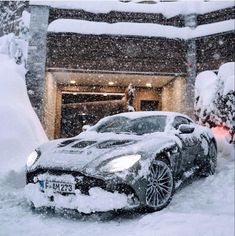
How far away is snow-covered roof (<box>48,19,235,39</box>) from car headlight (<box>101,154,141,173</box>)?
955 cm

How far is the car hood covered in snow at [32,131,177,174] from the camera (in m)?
4.20

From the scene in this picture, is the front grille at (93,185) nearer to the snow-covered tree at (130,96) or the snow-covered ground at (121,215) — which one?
the snow-covered ground at (121,215)

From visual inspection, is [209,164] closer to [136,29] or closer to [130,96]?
[136,29]

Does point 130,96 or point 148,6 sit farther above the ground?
point 148,6

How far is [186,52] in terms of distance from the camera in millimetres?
13578

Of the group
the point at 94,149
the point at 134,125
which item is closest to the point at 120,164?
the point at 94,149

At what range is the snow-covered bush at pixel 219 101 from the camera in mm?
9555

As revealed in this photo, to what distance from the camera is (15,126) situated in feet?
26.8

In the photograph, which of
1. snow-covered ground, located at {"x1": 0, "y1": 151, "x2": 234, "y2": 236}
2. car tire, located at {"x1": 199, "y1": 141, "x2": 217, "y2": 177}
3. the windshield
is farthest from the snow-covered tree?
snow-covered ground, located at {"x1": 0, "y1": 151, "x2": 234, "y2": 236}

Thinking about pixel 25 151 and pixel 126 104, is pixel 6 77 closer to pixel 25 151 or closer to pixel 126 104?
pixel 25 151

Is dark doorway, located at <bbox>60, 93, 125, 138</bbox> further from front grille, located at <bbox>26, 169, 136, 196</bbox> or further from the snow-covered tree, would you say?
front grille, located at <bbox>26, 169, 136, 196</bbox>

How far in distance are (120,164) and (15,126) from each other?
464 cm

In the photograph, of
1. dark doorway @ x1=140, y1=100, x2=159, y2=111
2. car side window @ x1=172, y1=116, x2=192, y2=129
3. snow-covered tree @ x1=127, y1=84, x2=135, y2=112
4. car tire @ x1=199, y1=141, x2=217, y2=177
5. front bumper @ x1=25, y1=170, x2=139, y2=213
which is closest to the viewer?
front bumper @ x1=25, y1=170, x2=139, y2=213

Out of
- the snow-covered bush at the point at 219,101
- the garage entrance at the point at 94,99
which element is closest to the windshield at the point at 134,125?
the snow-covered bush at the point at 219,101
